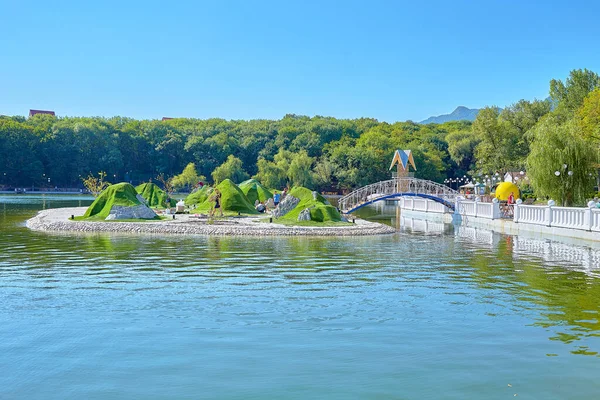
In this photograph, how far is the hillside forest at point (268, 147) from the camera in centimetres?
6538

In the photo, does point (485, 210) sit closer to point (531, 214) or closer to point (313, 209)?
point (531, 214)

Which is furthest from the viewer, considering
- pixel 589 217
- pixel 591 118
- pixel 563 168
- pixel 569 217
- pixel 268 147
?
pixel 268 147

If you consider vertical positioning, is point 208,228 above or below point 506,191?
below

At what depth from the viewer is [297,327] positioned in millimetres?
9812

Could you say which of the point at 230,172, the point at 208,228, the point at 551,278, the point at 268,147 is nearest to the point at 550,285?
the point at 551,278

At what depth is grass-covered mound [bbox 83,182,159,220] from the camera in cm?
3206

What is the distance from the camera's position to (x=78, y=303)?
A: 11.5 m

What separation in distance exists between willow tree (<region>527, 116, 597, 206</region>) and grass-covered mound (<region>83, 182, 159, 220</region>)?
19988 millimetres

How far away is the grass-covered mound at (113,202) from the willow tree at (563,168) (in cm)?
1999

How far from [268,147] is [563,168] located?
264ft

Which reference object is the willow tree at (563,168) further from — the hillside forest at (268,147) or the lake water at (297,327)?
the hillside forest at (268,147)

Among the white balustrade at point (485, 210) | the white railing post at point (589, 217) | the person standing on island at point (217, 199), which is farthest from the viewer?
the white balustrade at point (485, 210)

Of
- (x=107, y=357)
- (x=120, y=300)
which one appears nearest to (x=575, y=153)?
(x=120, y=300)

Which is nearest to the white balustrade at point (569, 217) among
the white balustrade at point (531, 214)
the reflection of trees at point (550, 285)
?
the white balustrade at point (531, 214)
